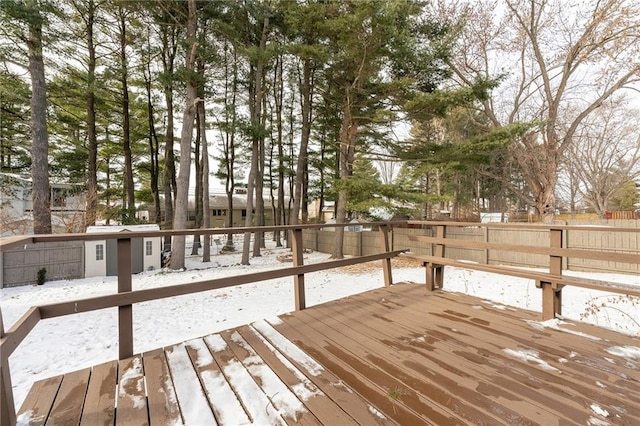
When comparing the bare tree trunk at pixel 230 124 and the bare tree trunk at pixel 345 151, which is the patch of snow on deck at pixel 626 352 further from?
the bare tree trunk at pixel 230 124

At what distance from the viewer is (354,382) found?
6.22ft

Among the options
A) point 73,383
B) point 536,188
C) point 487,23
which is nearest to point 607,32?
point 487,23

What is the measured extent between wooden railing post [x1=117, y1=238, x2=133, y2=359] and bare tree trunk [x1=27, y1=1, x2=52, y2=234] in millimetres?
9474

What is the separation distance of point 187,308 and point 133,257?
511 cm

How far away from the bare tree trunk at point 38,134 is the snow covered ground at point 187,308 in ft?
7.33

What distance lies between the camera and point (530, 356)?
2250 millimetres

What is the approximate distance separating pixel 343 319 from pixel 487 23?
1528 centimetres

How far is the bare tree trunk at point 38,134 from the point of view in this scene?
829 cm

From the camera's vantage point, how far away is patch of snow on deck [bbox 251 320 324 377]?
2.07 m

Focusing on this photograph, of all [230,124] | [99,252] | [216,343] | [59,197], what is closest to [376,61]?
[230,124]

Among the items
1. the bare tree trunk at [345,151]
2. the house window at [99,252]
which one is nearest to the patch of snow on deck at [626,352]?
the bare tree trunk at [345,151]

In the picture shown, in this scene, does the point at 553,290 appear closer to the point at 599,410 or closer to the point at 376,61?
the point at 599,410

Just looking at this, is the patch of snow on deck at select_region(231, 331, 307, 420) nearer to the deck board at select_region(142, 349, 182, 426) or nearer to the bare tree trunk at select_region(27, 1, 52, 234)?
the deck board at select_region(142, 349, 182, 426)

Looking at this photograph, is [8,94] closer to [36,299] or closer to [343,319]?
[36,299]
